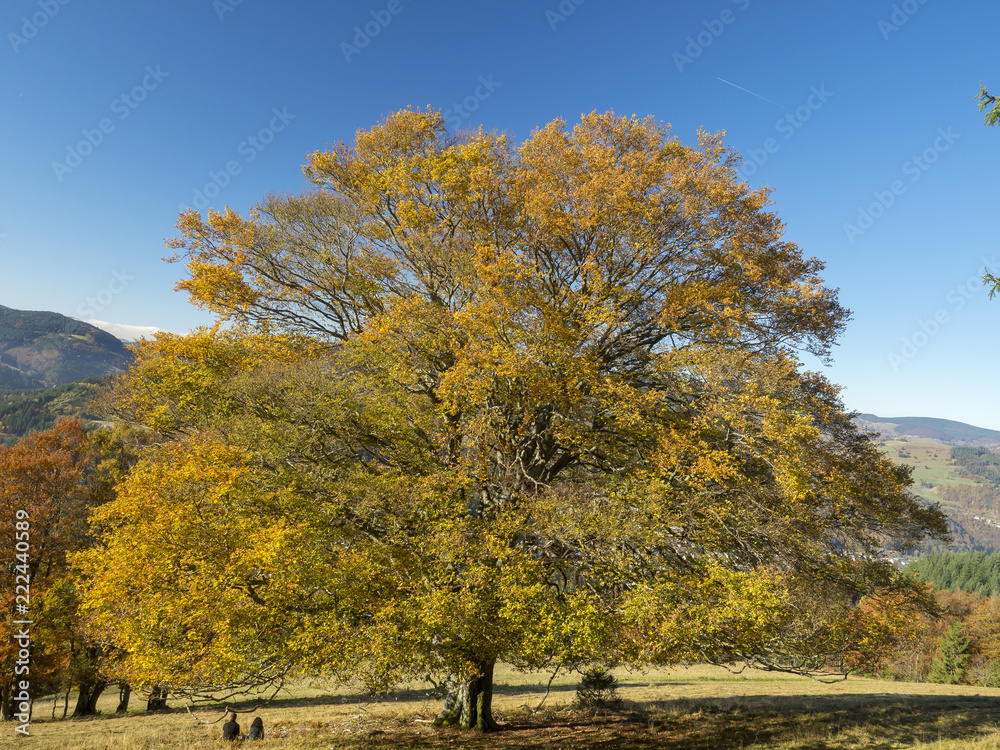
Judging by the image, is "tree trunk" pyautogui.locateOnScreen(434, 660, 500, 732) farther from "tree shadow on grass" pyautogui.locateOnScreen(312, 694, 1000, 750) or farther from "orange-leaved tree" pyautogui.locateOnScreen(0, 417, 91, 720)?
"orange-leaved tree" pyautogui.locateOnScreen(0, 417, 91, 720)

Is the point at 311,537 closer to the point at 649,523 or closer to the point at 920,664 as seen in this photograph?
the point at 649,523

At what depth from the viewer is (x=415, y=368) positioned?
13508 millimetres

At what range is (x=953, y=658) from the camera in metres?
58.6

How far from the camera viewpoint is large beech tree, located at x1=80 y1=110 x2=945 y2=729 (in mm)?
9820

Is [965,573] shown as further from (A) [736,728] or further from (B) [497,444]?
(B) [497,444]

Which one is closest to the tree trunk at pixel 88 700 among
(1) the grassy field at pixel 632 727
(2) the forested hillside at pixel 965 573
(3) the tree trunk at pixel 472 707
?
(1) the grassy field at pixel 632 727

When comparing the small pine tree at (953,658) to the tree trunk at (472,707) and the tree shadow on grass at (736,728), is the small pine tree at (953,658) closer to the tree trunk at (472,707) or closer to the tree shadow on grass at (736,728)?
the tree shadow on grass at (736,728)

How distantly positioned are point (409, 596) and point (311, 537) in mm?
2350

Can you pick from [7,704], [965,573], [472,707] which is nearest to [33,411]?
[7,704]

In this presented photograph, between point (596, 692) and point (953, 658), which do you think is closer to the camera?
point (596, 692)

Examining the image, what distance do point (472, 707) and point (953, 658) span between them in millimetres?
72271

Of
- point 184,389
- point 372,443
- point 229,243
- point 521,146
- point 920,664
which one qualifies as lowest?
point 920,664

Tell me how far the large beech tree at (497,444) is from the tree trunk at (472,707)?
76 millimetres

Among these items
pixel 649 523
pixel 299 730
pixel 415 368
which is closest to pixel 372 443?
pixel 415 368
